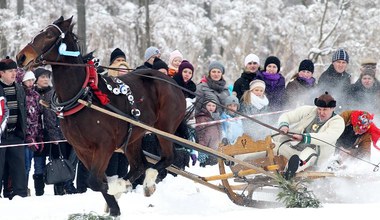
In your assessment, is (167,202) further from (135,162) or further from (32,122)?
(32,122)

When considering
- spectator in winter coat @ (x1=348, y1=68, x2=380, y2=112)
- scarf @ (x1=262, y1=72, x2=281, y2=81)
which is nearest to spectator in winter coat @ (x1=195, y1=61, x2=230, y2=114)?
scarf @ (x1=262, y1=72, x2=281, y2=81)

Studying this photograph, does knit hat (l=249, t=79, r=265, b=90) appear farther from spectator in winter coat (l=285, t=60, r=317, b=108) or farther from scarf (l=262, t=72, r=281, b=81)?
spectator in winter coat (l=285, t=60, r=317, b=108)

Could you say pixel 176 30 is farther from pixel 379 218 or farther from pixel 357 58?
pixel 379 218

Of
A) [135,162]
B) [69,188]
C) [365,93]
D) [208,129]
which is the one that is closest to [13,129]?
[69,188]

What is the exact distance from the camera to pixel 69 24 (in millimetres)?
7914

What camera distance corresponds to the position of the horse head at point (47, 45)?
7.55 m

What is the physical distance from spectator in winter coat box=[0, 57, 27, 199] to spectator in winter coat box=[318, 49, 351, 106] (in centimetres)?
485

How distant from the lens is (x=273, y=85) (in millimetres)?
12172

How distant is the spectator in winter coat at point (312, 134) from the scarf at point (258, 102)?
7.46 feet

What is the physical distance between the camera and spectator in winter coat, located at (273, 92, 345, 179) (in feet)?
29.6

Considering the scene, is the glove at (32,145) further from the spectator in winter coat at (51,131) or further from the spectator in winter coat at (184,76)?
the spectator in winter coat at (184,76)

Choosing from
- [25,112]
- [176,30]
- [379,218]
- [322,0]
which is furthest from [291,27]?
[379,218]

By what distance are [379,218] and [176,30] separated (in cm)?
2008

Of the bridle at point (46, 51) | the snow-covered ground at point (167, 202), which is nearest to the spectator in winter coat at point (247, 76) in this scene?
the snow-covered ground at point (167, 202)
